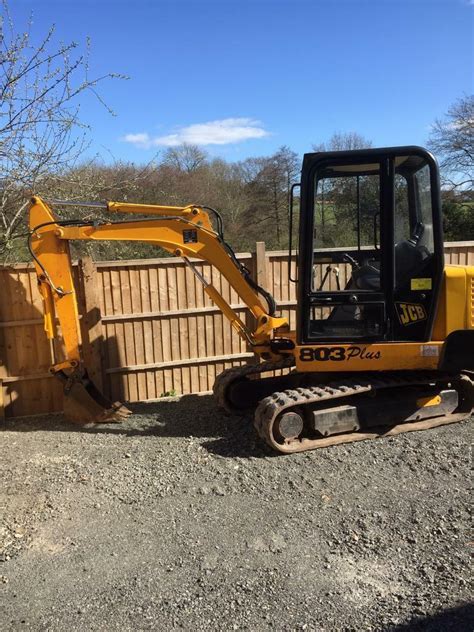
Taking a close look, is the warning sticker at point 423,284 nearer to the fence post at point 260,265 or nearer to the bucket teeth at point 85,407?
the fence post at point 260,265

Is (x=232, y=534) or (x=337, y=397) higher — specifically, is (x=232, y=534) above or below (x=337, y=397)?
below

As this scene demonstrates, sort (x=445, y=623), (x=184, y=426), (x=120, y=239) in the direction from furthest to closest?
(x=184, y=426)
(x=120, y=239)
(x=445, y=623)

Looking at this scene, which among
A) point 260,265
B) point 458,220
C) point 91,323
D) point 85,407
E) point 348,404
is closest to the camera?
point 348,404

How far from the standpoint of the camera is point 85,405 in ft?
21.4

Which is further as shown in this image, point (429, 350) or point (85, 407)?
point (85, 407)

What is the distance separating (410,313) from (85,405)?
12.8 feet

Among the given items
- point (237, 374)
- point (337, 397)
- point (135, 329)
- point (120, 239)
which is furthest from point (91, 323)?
point (337, 397)

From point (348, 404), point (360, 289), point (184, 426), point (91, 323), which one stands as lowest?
point (184, 426)

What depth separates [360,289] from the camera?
18.3 ft

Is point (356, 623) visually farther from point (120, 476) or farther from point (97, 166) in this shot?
point (97, 166)

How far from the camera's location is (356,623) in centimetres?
293

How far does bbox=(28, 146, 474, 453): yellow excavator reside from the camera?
5.32 metres

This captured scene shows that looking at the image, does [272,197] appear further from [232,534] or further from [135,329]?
[232,534]

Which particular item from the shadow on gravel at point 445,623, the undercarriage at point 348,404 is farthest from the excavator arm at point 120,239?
the shadow on gravel at point 445,623
